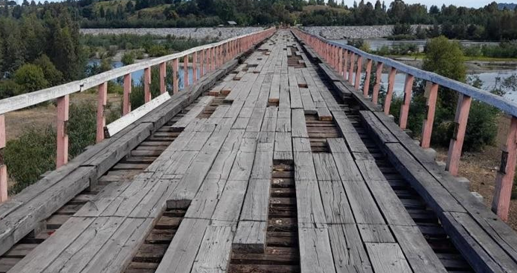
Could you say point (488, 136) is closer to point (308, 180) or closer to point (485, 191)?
point (485, 191)

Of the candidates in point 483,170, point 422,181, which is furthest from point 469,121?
point 422,181

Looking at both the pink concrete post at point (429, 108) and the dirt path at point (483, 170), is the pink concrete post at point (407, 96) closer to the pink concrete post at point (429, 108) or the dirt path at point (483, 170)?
the pink concrete post at point (429, 108)

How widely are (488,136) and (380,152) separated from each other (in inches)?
830

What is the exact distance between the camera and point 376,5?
184 meters

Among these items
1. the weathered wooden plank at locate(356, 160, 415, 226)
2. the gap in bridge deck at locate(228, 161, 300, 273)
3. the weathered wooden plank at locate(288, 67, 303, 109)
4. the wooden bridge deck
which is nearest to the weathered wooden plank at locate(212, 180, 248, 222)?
the wooden bridge deck

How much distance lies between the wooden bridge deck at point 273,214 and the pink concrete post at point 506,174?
0.41ft

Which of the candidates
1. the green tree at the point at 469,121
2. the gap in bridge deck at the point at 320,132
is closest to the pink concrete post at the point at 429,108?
the gap in bridge deck at the point at 320,132

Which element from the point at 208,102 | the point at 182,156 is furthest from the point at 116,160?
the point at 208,102

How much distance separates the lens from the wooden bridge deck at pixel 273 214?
9.68 ft

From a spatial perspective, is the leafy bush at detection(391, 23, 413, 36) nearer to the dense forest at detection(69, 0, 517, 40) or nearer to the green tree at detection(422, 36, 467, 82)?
the dense forest at detection(69, 0, 517, 40)

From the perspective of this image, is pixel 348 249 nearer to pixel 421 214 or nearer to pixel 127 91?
pixel 421 214

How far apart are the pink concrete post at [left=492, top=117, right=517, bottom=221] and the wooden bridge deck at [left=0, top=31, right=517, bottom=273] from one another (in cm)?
12

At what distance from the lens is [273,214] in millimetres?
3715

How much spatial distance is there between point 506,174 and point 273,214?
4.91 ft
